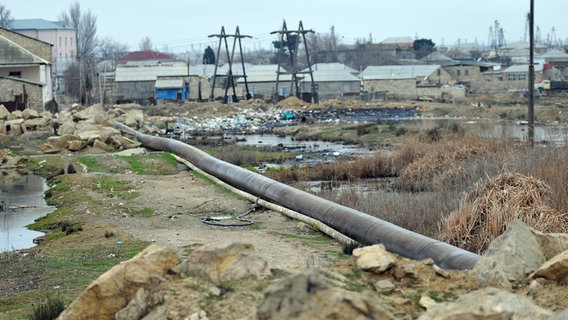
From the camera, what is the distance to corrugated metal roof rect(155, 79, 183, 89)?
259ft

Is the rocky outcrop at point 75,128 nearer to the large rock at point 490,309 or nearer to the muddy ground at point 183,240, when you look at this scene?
the muddy ground at point 183,240

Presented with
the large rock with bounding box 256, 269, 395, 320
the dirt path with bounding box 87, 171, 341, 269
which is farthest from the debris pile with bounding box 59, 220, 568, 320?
the dirt path with bounding box 87, 171, 341, 269

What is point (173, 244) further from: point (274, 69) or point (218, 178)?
point (274, 69)

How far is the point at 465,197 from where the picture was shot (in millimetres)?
14016

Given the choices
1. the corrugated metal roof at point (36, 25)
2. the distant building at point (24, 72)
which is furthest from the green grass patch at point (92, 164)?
the corrugated metal roof at point (36, 25)

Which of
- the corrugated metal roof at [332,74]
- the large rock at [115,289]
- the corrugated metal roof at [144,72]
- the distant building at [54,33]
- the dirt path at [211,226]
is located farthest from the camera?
the distant building at [54,33]

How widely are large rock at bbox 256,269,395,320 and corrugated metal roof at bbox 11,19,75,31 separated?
→ 123074 mm

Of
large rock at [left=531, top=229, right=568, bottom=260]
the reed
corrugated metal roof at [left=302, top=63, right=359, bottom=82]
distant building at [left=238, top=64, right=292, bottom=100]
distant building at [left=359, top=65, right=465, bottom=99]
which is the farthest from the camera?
distant building at [left=238, top=64, right=292, bottom=100]

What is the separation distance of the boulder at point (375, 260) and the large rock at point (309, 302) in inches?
73.9

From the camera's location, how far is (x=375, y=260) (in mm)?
7121

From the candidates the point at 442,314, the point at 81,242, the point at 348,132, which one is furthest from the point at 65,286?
the point at 348,132

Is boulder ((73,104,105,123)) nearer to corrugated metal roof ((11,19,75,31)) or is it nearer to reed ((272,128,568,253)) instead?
reed ((272,128,568,253))

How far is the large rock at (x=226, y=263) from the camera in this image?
6.76 meters

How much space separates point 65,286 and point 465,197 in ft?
21.6
